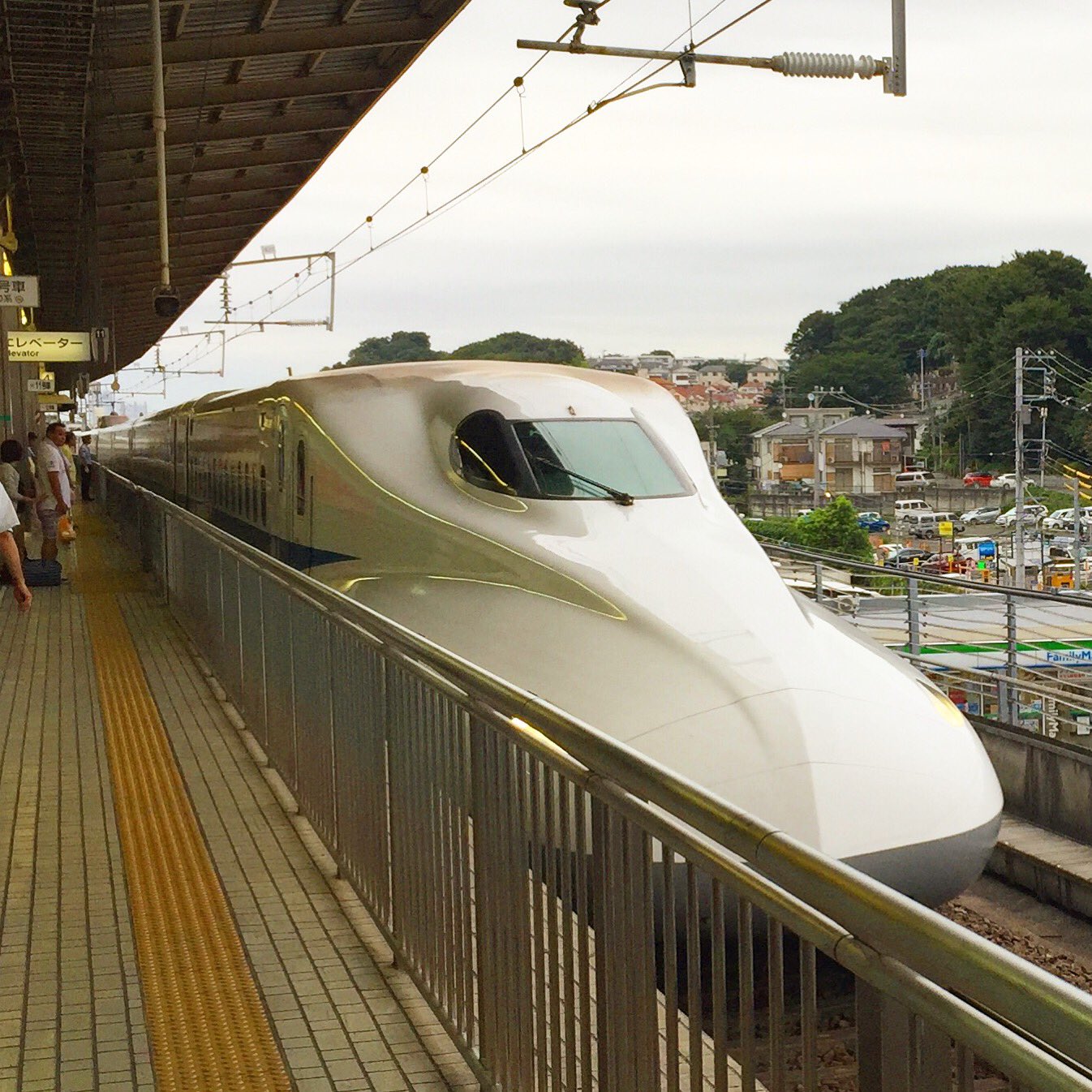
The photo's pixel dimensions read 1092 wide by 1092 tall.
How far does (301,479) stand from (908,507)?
54553 millimetres

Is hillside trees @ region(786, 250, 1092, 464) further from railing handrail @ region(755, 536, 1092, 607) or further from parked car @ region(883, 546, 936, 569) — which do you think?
railing handrail @ region(755, 536, 1092, 607)

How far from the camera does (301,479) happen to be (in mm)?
9977

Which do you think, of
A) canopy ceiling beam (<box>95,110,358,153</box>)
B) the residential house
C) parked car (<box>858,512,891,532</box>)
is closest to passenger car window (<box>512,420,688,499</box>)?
canopy ceiling beam (<box>95,110,358,153</box>)

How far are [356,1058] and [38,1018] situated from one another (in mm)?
982

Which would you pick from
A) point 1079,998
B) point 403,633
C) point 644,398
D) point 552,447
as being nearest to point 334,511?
point 552,447

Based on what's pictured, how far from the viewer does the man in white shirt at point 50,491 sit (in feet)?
48.2

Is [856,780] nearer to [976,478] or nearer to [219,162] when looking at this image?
[219,162]

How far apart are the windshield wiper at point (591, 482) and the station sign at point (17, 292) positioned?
898 centimetres

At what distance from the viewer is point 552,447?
28.1 feet

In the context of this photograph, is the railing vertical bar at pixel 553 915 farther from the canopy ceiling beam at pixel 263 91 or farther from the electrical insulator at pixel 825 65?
the canopy ceiling beam at pixel 263 91

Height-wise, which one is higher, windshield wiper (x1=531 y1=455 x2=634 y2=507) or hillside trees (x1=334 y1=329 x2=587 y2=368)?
hillside trees (x1=334 y1=329 x2=587 y2=368)

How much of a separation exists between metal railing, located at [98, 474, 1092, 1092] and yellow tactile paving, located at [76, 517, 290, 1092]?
0.47 m

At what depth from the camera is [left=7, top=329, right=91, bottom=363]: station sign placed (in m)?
21.0

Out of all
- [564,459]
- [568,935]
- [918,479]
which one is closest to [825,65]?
[564,459]
